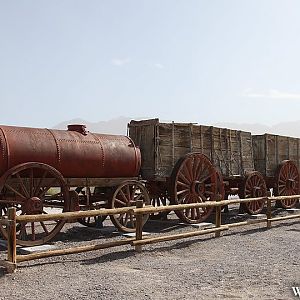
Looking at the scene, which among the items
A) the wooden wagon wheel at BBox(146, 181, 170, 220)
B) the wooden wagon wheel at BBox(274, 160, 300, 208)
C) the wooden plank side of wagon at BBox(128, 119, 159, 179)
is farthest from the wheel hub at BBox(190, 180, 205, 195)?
the wooden wagon wheel at BBox(274, 160, 300, 208)

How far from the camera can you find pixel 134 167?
1238 cm

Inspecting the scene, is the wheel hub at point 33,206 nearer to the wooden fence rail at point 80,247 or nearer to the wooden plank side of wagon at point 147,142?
the wooden fence rail at point 80,247

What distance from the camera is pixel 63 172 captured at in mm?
10805

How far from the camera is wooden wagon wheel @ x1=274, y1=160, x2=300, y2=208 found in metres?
18.0

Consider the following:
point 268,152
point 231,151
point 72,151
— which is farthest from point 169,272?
point 268,152

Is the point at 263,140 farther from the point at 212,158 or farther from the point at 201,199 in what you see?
the point at 201,199

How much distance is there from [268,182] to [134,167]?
25.8ft

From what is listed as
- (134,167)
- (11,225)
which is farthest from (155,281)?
(134,167)

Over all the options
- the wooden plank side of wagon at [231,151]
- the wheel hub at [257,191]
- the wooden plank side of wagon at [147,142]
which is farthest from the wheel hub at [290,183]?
the wooden plank side of wagon at [147,142]

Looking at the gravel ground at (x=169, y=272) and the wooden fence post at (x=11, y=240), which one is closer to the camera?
the gravel ground at (x=169, y=272)

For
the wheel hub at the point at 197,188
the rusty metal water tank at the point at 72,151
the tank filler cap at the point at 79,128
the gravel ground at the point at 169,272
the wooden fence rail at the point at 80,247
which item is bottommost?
the gravel ground at the point at 169,272

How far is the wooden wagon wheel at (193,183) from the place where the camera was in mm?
13148

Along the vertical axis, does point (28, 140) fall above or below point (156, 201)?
above

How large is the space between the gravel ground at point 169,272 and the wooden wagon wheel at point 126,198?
633 millimetres
